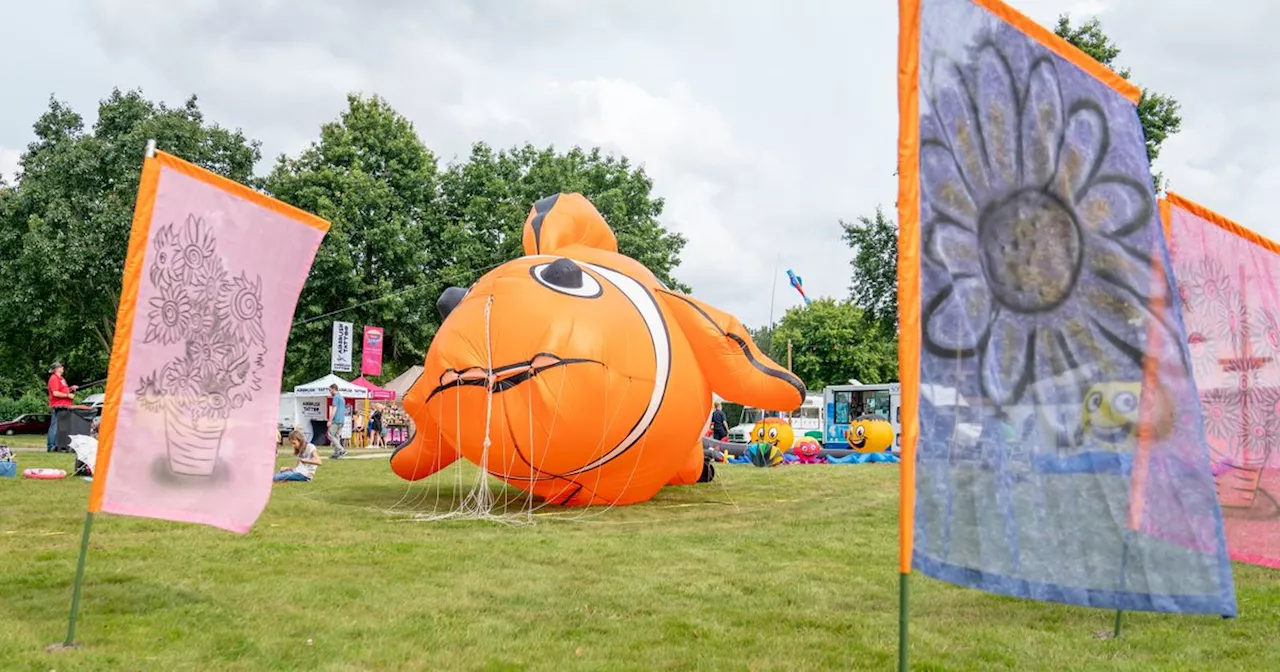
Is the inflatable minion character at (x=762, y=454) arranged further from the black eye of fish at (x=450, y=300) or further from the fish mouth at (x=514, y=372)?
the fish mouth at (x=514, y=372)

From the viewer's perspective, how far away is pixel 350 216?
110 ft

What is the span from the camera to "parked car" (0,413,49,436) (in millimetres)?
37953

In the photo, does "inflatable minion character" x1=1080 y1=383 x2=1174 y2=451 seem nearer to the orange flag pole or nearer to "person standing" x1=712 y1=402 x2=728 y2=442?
the orange flag pole

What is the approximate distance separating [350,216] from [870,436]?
64.7 ft

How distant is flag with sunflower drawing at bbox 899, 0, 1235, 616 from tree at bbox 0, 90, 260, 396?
32.0 metres

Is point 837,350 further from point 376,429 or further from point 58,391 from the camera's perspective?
point 58,391

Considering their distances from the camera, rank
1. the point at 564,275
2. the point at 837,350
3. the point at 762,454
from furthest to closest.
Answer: the point at 837,350 < the point at 762,454 < the point at 564,275

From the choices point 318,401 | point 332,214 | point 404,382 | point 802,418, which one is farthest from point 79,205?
point 802,418

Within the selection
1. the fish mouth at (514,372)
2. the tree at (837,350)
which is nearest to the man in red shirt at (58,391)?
the fish mouth at (514,372)

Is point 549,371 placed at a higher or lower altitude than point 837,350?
Answer: lower

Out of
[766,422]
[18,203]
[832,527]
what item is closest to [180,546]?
[832,527]

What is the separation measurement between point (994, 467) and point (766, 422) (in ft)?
66.8

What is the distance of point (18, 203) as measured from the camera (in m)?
31.8

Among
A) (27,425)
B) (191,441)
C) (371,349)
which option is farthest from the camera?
(27,425)
